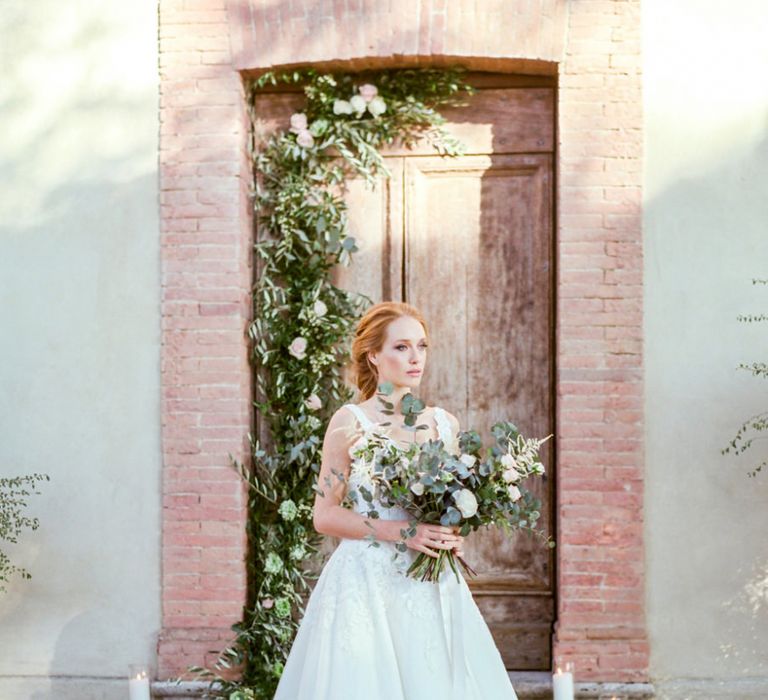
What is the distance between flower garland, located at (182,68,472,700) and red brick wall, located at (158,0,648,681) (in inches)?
5.0

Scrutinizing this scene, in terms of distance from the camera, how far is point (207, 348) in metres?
5.57

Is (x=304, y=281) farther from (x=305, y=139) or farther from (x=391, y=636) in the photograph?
(x=391, y=636)

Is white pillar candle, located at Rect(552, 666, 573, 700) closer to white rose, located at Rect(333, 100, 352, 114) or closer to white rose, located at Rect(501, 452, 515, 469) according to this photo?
white rose, located at Rect(501, 452, 515, 469)

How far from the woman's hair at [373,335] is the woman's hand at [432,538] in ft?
2.39

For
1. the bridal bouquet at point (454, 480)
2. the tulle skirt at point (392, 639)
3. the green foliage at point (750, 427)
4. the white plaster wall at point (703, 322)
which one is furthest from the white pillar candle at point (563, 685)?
the green foliage at point (750, 427)

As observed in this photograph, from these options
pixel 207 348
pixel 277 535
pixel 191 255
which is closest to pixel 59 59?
pixel 191 255

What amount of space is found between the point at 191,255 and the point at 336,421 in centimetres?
202

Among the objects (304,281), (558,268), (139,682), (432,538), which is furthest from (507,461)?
(304,281)

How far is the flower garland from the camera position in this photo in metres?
→ 5.61

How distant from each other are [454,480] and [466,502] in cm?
9

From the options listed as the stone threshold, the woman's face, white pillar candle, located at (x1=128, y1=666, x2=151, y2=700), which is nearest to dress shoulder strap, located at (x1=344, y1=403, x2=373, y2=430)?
the woman's face

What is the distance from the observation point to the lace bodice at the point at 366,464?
3627 millimetres

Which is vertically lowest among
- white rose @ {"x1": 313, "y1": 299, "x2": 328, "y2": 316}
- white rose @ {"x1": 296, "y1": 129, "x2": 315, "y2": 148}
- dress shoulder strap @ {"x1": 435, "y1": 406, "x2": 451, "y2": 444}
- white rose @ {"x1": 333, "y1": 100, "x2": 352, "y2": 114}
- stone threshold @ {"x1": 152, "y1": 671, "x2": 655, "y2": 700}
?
stone threshold @ {"x1": 152, "y1": 671, "x2": 655, "y2": 700}

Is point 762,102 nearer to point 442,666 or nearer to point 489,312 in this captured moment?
point 489,312
